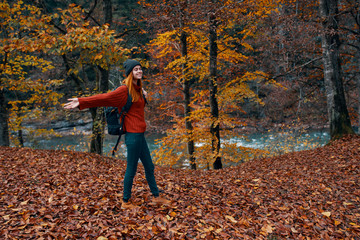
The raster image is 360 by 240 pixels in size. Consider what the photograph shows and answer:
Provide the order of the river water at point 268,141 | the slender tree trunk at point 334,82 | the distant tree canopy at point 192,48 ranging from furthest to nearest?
the river water at point 268,141 < the slender tree trunk at point 334,82 < the distant tree canopy at point 192,48

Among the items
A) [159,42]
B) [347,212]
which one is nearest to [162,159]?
[159,42]

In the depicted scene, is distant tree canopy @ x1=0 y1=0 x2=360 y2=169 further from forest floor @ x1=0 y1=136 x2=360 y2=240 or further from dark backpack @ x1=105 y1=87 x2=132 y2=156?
dark backpack @ x1=105 y1=87 x2=132 y2=156

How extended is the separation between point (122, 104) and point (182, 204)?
2.22 metres

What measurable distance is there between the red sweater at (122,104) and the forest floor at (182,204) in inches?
56.4

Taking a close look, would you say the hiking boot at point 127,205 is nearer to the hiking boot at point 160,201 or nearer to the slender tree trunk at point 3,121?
the hiking boot at point 160,201

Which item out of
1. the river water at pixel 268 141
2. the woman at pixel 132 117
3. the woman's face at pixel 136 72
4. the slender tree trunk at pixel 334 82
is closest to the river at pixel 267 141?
the river water at pixel 268 141

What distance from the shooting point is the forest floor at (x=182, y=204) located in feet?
11.2

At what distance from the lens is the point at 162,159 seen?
11.0 meters

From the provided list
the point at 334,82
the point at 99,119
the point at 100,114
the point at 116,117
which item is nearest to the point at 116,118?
the point at 116,117

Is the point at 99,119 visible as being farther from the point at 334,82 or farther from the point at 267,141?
the point at 267,141

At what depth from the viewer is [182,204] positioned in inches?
177

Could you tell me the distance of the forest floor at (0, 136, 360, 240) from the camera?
3.42m

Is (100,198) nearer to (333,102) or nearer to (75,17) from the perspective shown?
(75,17)

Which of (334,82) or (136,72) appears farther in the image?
(334,82)
